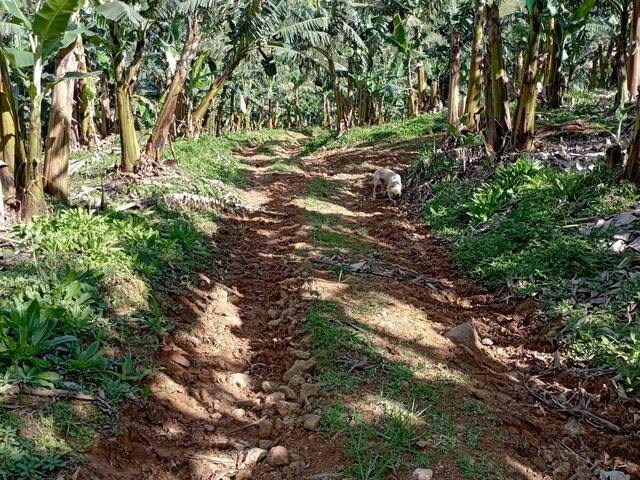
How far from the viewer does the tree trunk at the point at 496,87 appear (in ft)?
29.2

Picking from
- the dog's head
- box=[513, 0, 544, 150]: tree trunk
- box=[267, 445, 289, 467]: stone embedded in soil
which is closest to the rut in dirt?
box=[267, 445, 289, 467]: stone embedded in soil

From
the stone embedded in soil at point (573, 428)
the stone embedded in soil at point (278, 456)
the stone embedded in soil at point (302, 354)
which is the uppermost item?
the stone embedded in soil at point (302, 354)

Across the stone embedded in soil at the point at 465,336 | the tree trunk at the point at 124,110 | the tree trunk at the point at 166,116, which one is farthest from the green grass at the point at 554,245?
the tree trunk at the point at 124,110

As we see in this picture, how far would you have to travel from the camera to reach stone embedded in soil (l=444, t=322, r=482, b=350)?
4.27 meters

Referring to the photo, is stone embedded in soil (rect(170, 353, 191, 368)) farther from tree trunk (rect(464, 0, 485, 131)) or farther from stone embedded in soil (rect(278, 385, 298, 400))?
tree trunk (rect(464, 0, 485, 131))

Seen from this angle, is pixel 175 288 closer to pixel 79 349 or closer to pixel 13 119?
pixel 79 349

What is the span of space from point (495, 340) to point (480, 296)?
3.06 ft

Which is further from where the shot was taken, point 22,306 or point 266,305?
point 266,305

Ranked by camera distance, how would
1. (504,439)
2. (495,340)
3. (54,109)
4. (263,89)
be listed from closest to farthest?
(504,439) → (495,340) → (54,109) → (263,89)

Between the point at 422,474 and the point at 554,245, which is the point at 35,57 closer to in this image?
the point at 422,474

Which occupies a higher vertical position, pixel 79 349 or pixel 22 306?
pixel 22 306

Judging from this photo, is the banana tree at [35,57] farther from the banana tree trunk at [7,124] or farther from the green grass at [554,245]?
the green grass at [554,245]

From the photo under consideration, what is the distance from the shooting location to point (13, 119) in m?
5.36

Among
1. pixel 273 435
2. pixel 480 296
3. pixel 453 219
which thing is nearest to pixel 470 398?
pixel 273 435
